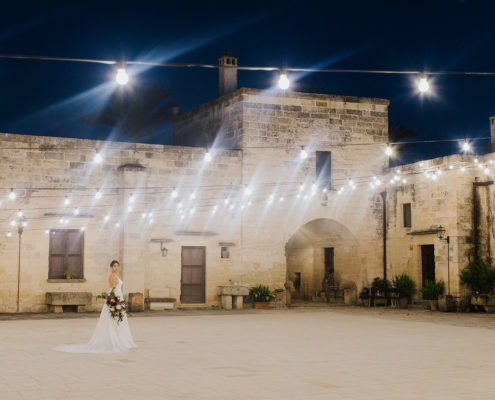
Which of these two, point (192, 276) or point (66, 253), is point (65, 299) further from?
point (192, 276)

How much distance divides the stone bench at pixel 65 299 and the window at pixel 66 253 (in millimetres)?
596

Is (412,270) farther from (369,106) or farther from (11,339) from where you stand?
(11,339)

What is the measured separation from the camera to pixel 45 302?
18.6 metres

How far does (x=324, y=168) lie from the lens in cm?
2269

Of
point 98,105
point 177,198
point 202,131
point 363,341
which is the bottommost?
point 363,341

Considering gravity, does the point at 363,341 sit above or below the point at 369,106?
below

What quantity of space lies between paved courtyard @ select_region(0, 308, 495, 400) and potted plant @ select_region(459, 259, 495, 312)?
12.5 feet

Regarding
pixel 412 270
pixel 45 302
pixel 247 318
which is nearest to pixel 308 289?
pixel 412 270

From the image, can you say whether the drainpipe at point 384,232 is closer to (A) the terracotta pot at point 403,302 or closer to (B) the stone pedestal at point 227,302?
(A) the terracotta pot at point 403,302

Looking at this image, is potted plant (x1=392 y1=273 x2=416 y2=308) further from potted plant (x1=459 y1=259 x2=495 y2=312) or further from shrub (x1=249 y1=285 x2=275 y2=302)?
shrub (x1=249 y1=285 x2=275 y2=302)

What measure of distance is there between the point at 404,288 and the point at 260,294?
4.40m

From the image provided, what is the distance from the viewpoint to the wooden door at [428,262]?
21547mm

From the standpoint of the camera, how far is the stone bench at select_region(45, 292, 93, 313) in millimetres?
18234

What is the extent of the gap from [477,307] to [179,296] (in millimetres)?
8228
